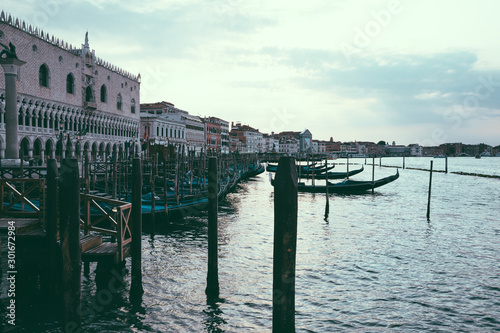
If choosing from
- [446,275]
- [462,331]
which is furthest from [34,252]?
[446,275]

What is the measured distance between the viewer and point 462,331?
6289mm

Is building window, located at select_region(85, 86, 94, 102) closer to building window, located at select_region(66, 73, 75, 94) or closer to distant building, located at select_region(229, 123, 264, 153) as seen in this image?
building window, located at select_region(66, 73, 75, 94)

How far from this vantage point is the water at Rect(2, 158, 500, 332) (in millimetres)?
6375

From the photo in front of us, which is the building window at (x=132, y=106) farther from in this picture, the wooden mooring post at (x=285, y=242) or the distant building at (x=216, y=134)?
the wooden mooring post at (x=285, y=242)

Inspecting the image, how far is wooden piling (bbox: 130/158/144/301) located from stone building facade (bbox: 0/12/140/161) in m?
15.5

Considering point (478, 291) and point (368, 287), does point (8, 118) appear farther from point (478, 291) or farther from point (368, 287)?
point (478, 291)

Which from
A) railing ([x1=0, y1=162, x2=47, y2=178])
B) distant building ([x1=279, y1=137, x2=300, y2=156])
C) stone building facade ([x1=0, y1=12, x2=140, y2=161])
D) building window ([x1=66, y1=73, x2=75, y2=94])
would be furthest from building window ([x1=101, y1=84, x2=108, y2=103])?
distant building ([x1=279, y1=137, x2=300, y2=156])

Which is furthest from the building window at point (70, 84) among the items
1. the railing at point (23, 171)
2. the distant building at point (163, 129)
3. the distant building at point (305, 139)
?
the distant building at point (305, 139)

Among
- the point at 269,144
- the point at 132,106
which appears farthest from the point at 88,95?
the point at 269,144

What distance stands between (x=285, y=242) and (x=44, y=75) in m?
32.6

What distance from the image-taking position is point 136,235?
6.58m

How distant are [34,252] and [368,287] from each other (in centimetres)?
610

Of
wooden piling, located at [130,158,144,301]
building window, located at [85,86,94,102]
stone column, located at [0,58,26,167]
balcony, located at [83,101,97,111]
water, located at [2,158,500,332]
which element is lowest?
water, located at [2,158,500,332]

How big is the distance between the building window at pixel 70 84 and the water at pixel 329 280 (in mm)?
25281
